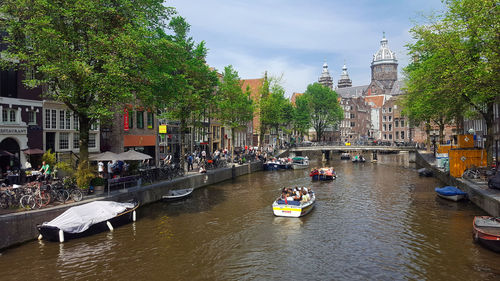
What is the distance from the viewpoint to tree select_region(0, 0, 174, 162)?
18469 mm

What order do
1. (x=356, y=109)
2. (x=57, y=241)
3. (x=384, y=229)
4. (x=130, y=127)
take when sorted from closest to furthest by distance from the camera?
(x=57, y=241) < (x=384, y=229) < (x=130, y=127) < (x=356, y=109)

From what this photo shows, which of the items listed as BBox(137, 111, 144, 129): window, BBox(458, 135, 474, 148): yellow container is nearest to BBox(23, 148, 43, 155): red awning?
BBox(137, 111, 144, 129): window

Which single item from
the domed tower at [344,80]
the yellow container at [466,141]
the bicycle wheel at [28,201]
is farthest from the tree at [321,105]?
the domed tower at [344,80]

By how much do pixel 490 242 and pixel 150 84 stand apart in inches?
790

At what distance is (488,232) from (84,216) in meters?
19.2

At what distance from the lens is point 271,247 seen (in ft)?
56.4

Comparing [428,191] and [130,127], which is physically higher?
[130,127]

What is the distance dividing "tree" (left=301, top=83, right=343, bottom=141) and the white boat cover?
223 feet

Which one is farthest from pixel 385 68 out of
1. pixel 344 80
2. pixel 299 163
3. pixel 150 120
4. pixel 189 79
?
pixel 189 79

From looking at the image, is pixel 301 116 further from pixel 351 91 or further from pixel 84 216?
pixel 351 91

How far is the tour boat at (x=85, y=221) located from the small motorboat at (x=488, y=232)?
1820 cm

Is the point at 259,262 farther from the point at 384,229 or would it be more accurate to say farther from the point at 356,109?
the point at 356,109

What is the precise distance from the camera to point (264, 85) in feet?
210

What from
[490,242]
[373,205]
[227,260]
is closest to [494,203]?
[490,242]
